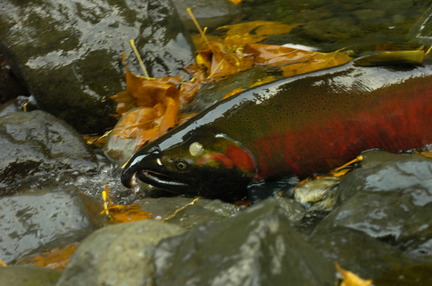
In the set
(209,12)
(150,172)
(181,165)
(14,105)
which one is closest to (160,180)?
(150,172)

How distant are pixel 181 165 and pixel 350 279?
156cm

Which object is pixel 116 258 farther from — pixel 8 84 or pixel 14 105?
pixel 8 84

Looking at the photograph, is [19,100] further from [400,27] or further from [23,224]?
[400,27]

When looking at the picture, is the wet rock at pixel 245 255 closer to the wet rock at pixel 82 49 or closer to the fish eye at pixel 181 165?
the fish eye at pixel 181 165

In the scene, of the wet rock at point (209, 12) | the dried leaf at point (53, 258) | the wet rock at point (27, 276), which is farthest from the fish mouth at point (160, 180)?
the wet rock at point (209, 12)

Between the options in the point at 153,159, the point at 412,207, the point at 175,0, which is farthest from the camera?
the point at 175,0

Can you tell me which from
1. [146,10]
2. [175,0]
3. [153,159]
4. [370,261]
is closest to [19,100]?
[146,10]

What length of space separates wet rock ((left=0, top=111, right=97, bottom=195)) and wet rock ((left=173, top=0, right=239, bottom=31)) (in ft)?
9.88

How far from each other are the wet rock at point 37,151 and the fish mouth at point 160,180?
91 cm

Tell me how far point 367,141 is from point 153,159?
1.23 meters

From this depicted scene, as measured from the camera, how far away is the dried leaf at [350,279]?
1.86 m

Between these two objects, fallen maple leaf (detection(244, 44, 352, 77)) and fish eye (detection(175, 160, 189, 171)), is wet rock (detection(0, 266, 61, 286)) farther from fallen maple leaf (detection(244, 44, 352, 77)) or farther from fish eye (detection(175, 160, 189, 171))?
fallen maple leaf (detection(244, 44, 352, 77))

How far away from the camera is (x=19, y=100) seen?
5312 mm

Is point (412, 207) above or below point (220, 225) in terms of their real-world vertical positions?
below
